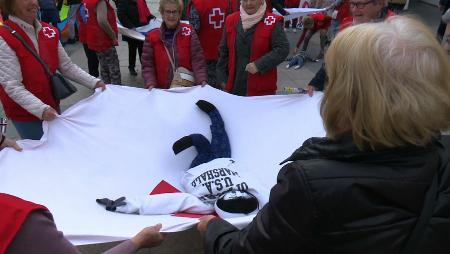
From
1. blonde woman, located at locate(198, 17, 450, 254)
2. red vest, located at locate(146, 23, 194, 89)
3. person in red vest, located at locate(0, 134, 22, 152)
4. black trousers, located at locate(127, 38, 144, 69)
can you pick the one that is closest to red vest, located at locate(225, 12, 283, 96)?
red vest, located at locate(146, 23, 194, 89)

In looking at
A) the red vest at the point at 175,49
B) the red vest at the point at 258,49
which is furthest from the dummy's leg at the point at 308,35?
the red vest at the point at 175,49

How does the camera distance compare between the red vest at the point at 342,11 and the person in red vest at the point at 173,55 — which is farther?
the red vest at the point at 342,11

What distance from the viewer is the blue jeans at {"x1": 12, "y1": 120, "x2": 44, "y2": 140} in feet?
8.91

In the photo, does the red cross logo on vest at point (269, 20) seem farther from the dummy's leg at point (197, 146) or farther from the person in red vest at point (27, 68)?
the person in red vest at point (27, 68)

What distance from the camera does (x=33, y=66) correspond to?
98.1 inches

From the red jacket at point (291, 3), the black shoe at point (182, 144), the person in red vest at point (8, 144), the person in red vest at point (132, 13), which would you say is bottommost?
the black shoe at point (182, 144)

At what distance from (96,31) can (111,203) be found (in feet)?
10.3

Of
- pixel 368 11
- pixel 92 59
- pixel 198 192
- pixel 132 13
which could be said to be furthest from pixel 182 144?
pixel 132 13

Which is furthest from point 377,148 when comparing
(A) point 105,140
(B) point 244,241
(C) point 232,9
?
(C) point 232,9

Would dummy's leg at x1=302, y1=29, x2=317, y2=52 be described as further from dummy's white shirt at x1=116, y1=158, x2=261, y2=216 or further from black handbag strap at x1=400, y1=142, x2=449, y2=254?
black handbag strap at x1=400, y1=142, x2=449, y2=254

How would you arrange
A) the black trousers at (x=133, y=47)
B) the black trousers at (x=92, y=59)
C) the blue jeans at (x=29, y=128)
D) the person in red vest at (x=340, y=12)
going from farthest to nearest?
1. the person in red vest at (x=340, y=12)
2. the black trousers at (x=133, y=47)
3. the black trousers at (x=92, y=59)
4. the blue jeans at (x=29, y=128)

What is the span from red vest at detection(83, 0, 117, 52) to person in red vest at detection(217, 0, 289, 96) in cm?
200

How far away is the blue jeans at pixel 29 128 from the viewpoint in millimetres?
2715

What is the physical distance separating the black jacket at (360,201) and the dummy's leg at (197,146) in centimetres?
187
